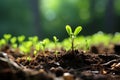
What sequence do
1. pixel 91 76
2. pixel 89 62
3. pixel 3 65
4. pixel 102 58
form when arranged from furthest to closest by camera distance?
pixel 102 58 < pixel 89 62 < pixel 91 76 < pixel 3 65

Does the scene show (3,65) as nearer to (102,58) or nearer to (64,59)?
(64,59)

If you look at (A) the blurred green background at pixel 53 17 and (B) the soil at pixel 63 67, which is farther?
(A) the blurred green background at pixel 53 17

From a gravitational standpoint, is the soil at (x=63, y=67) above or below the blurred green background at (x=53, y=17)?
below

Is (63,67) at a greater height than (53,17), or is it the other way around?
(53,17)

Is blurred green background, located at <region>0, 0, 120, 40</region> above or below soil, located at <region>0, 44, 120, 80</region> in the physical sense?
above

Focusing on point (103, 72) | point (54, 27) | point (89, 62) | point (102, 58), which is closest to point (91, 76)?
point (103, 72)
